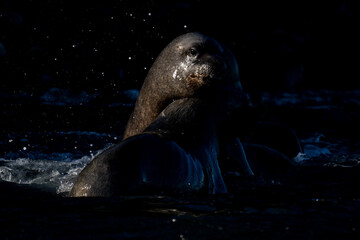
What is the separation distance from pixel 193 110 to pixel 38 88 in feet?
30.8

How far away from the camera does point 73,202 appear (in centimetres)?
322

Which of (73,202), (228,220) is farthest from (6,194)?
(228,220)

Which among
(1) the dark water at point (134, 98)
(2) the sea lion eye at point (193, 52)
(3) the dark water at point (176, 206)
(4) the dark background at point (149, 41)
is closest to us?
(3) the dark water at point (176, 206)

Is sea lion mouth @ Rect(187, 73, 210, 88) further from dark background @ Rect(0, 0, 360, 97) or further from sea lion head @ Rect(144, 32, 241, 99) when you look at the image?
dark background @ Rect(0, 0, 360, 97)

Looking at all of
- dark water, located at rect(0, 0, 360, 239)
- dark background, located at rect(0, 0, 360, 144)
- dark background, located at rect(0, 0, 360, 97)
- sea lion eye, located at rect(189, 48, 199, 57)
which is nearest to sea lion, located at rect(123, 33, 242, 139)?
sea lion eye, located at rect(189, 48, 199, 57)

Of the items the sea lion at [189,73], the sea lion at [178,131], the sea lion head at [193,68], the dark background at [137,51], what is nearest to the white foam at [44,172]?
the sea lion at [178,131]

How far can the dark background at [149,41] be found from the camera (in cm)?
1428

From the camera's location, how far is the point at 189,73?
452 centimetres

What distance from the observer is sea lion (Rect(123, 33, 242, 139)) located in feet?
14.6

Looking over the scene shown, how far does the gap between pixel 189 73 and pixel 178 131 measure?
0.75m

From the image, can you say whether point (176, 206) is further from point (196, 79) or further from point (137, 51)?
point (137, 51)

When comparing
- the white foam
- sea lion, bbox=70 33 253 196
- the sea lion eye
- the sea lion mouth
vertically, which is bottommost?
the white foam

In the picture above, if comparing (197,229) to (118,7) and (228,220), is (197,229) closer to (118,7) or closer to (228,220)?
(228,220)

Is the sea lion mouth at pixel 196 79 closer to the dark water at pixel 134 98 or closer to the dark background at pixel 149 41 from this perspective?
the dark water at pixel 134 98
